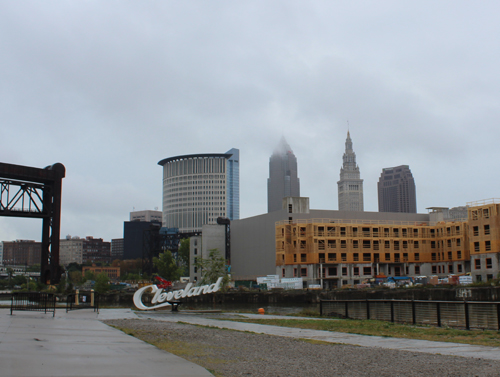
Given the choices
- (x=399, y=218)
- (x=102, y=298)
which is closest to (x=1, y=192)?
(x=102, y=298)

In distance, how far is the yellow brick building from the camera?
106562 mm

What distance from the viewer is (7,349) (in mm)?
12375

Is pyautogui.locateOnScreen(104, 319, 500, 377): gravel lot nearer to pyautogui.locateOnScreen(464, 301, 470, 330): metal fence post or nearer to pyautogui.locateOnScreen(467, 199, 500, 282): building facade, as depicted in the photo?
pyautogui.locateOnScreen(464, 301, 470, 330): metal fence post

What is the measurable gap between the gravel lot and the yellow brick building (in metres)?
89.6

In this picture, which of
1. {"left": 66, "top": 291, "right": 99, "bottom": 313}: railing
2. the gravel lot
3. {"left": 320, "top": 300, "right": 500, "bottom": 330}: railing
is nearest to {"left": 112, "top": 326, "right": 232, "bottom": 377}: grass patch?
the gravel lot

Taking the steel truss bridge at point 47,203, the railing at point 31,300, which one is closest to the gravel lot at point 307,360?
the railing at point 31,300

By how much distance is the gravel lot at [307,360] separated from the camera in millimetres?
10922

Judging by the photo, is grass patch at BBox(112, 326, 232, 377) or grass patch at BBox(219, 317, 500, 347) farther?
grass patch at BBox(219, 317, 500, 347)

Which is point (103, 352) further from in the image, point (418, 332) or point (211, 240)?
point (211, 240)

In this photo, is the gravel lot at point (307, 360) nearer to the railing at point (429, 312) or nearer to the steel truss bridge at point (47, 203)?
the railing at point (429, 312)

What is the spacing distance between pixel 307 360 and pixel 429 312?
11.9 m

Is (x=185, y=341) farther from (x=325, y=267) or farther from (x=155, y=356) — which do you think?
(x=325, y=267)

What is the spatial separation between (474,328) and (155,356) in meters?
13.8

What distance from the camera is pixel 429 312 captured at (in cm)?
2261
